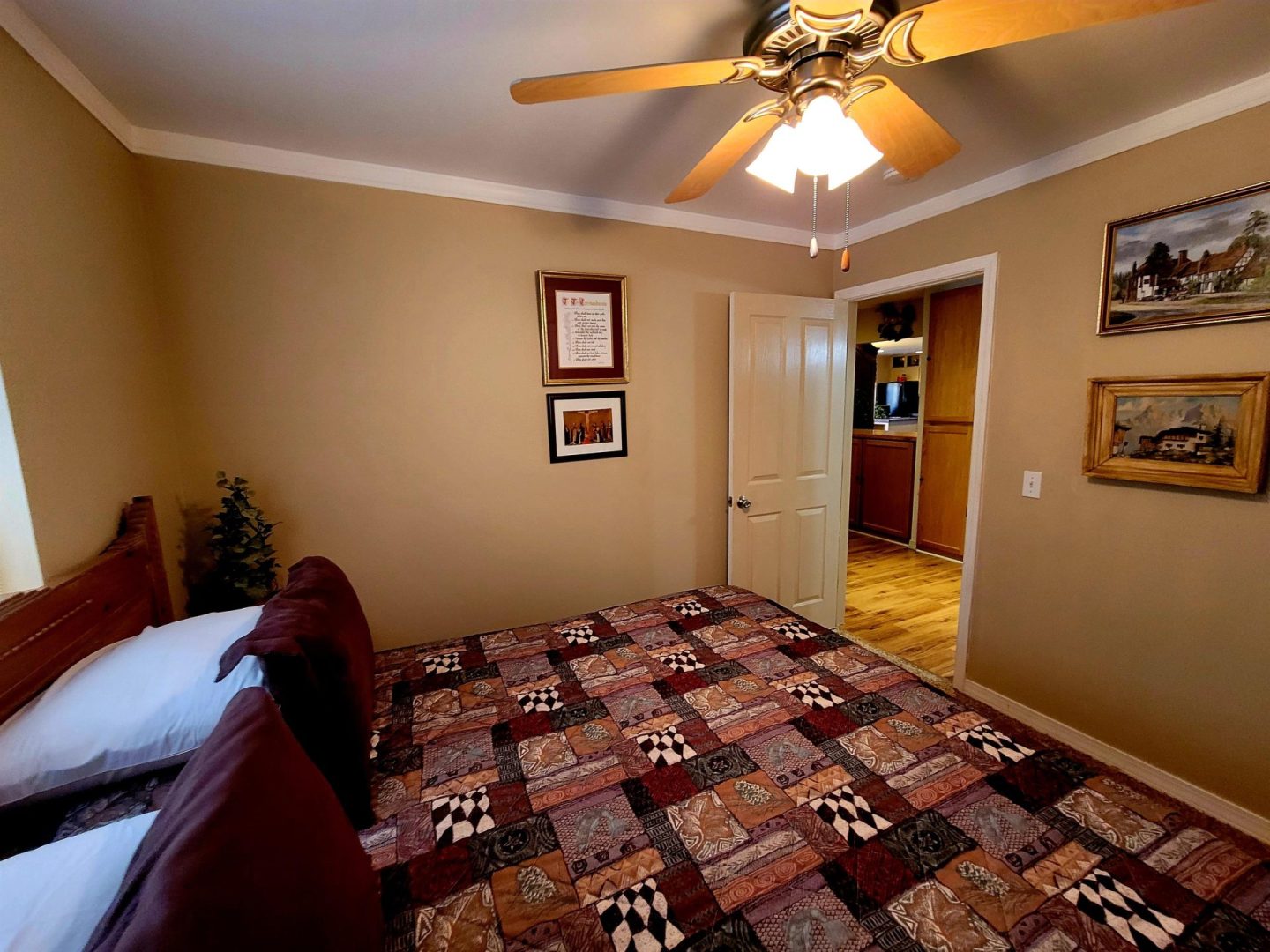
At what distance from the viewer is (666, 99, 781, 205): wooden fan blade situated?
1.21 meters

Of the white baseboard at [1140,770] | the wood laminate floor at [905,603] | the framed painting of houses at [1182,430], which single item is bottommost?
the wood laminate floor at [905,603]

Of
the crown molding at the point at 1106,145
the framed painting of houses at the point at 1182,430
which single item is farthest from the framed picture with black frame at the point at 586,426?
the framed painting of houses at the point at 1182,430

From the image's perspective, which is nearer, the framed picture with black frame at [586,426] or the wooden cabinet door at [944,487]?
the framed picture with black frame at [586,426]

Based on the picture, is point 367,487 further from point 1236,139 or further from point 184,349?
point 1236,139

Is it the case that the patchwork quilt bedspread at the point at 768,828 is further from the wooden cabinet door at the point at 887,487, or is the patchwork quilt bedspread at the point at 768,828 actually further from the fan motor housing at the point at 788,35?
the wooden cabinet door at the point at 887,487

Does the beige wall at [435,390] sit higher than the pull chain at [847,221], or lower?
lower

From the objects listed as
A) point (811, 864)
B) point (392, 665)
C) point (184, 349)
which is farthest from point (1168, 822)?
point (184, 349)

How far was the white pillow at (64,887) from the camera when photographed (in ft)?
1.82

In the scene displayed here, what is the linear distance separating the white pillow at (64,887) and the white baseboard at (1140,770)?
2878 mm

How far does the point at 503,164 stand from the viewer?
6.44 feet

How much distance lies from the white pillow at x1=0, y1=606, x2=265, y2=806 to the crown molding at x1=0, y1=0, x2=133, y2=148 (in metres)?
1.50

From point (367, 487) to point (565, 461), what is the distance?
0.87m

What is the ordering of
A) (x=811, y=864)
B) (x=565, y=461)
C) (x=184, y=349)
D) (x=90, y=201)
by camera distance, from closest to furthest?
(x=811, y=864) < (x=90, y=201) < (x=184, y=349) < (x=565, y=461)

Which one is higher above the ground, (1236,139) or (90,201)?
(1236,139)
